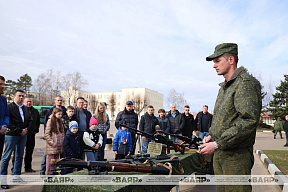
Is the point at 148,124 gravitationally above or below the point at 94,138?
above

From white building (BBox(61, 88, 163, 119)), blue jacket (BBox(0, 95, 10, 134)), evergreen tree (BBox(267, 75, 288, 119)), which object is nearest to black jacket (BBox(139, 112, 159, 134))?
blue jacket (BBox(0, 95, 10, 134))

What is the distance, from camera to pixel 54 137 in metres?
5.61

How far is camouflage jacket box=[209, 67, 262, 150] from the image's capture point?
222 cm

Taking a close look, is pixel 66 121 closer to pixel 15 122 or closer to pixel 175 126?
pixel 15 122

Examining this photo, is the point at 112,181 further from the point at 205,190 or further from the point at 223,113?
the point at 205,190

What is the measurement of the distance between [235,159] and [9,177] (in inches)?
223

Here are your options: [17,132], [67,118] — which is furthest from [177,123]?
[17,132]

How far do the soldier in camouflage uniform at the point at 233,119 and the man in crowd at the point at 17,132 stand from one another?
4.84 m

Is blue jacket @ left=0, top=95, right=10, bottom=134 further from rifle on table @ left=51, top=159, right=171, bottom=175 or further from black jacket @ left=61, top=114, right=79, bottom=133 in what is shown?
rifle on table @ left=51, top=159, right=171, bottom=175

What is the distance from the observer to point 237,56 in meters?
2.57

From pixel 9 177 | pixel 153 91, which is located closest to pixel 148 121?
pixel 9 177

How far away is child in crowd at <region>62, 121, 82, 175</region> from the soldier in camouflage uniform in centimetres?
369

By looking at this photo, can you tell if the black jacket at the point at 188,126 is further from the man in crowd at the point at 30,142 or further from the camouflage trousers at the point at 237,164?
the camouflage trousers at the point at 237,164

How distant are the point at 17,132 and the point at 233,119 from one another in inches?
203
